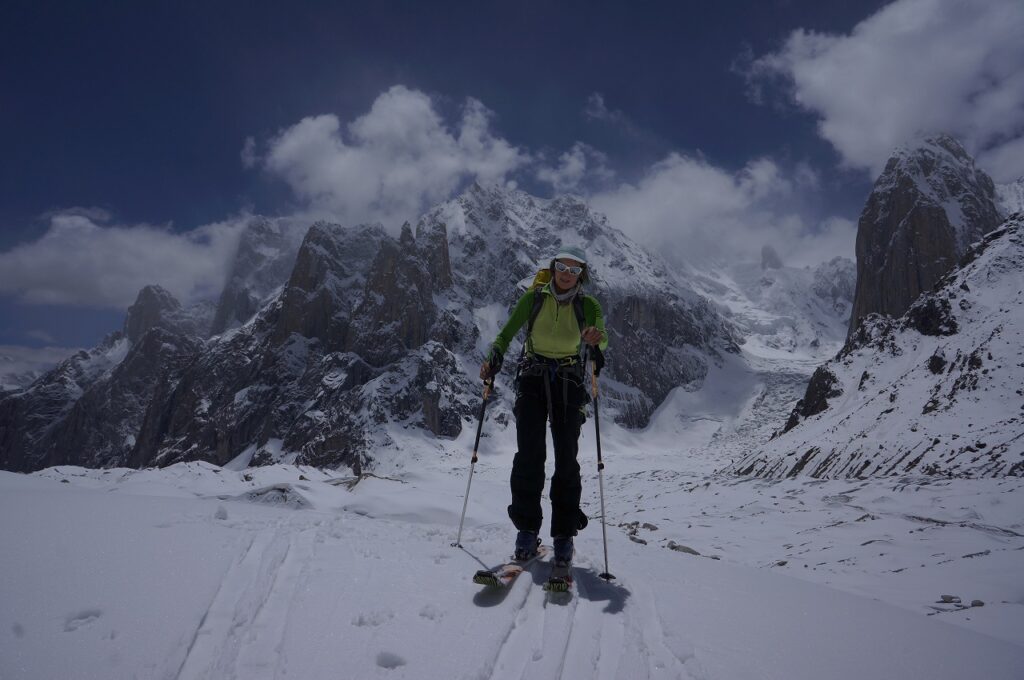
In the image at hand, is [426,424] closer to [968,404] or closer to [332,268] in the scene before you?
[332,268]

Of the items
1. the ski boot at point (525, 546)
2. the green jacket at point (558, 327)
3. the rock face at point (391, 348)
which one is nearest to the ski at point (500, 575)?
the ski boot at point (525, 546)

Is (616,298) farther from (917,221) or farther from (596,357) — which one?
(596,357)

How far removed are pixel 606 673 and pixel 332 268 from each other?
171632 millimetres

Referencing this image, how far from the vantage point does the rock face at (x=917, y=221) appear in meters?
104

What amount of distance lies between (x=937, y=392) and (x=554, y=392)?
1874 centimetres

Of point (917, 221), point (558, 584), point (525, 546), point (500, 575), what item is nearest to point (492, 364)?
point (525, 546)

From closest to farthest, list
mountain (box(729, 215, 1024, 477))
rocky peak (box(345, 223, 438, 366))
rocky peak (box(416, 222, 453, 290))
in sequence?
1. mountain (box(729, 215, 1024, 477))
2. rocky peak (box(345, 223, 438, 366))
3. rocky peak (box(416, 222, 453, 290))

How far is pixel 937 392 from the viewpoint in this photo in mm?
18141

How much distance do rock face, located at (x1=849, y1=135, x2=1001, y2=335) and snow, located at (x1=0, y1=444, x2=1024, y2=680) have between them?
117m

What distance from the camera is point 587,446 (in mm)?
113562

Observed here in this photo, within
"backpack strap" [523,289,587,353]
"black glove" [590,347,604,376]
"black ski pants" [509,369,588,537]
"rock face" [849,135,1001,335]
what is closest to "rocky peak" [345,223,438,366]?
"rock face" [849,135,1001,335]

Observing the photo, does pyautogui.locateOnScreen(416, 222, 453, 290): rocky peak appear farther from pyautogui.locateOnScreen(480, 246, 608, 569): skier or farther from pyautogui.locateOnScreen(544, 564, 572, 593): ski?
pyautogui.locateOnScreen(544, 564, 572, 593): ski

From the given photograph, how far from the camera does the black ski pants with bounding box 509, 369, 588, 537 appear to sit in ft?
18.1

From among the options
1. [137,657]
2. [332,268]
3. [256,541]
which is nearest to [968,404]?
[256,541]
